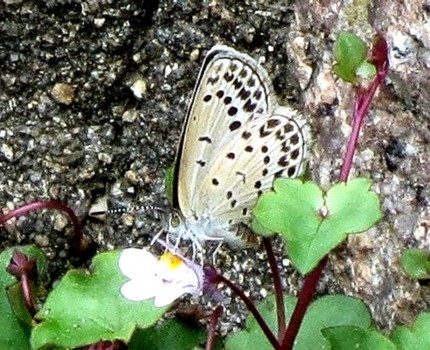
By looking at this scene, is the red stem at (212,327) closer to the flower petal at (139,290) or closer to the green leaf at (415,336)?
the flower petal at (139,290)

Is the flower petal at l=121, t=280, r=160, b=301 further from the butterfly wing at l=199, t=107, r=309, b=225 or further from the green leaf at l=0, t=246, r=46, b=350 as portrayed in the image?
the butterfly wing at l=199, t=107, r=309, b=225

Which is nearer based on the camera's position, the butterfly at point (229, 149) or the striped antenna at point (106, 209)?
the butterfly at point (229, 149)

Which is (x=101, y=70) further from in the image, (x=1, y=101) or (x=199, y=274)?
(x=199, y=274)

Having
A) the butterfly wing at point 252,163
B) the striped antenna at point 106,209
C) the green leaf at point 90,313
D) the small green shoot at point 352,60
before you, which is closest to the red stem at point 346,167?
the small green shoot at point 352,60

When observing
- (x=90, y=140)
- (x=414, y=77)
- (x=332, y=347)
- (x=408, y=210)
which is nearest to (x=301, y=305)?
(x=332, y=347)

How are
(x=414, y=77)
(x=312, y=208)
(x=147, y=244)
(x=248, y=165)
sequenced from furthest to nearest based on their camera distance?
1. (x=147, y=244)
2. (x=248, y=165)
3. (x=414, y=77)
4. (x=312, y=208)
